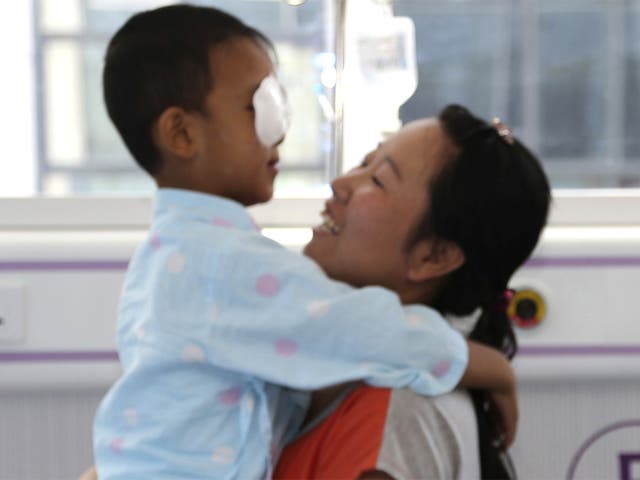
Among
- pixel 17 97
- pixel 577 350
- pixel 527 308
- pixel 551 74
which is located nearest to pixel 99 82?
pixel 17 97

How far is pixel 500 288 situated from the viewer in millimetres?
1294

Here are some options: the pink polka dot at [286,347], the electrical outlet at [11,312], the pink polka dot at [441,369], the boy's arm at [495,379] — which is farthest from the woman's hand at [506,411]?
the electrical outlet at [11,312]

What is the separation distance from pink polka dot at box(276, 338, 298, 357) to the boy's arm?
0.62 ft

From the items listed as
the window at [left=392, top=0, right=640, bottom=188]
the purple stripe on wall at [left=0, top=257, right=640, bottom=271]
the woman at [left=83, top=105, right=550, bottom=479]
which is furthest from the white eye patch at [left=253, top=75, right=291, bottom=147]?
the window at [left=392, top=0, right=640, bottom=188]

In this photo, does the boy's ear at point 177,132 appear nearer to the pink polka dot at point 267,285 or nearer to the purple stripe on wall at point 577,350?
the pink polka dot at point 267,285

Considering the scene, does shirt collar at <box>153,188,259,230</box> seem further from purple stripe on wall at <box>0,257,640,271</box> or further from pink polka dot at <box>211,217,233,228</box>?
purple stripe on wall at <box>0,257,640,271</box>

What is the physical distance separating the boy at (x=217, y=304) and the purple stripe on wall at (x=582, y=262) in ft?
2.48

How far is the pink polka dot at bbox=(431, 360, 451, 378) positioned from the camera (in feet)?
3.78

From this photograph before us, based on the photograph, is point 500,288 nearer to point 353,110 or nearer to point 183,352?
point 183,352

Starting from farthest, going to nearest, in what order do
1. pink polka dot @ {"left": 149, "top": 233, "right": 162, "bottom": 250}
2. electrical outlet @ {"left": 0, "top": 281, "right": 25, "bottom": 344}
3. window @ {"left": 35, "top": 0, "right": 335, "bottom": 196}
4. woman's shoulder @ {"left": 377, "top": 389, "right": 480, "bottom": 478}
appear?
1. window @ {"left": 35, "top": 0, "right": 335, "bottom": 196}
2. electrical outlet @ {"left": 0, "top": 281, "right": 25, "bottom": 344}
3. pink polka dot @ {"left": 149, "top": 233, "right": 162, "bottom": 250}
4. woman's shoulder @ {"left": 377, "top": 389, "right": 480, "bottom": 478}

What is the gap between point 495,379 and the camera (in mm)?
1202

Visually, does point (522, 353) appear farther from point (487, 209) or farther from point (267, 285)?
point (267, 285)

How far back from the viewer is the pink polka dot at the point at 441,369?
3.78 feet

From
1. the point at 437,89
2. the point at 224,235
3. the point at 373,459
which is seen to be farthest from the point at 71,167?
the point at 373,459
